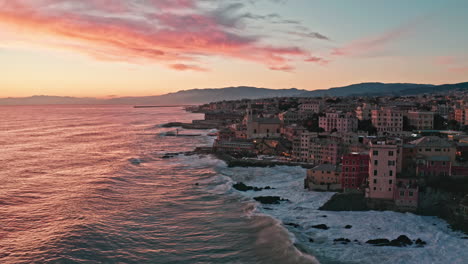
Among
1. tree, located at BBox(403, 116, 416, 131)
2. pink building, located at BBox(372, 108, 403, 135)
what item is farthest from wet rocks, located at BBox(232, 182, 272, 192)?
tree, located at BBox(403, 116, 416, 131)

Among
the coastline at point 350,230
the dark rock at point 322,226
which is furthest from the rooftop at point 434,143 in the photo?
the dark rock at point 322,226

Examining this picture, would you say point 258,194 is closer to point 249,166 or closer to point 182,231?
point 182,231

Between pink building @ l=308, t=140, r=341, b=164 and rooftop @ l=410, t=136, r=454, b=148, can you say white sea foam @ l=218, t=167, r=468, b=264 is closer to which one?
rooftop @ l=410, t=136, r=454, b=148

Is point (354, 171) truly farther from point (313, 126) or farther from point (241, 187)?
point (313, 126)

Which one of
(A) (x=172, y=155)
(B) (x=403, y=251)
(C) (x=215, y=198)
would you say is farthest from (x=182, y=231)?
(A) (x=172, y=155)

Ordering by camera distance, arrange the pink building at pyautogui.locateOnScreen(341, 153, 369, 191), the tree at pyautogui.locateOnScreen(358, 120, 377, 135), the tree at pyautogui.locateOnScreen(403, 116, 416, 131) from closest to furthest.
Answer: the pink building at pyautogui.locateOnScreen(341, 153, 369, 191)
the tree at pyautogui.locateOnScreen(358, 120, 377, 135)
the tree at pyautogui.locateOnScreen(403, 116, 416, 131)

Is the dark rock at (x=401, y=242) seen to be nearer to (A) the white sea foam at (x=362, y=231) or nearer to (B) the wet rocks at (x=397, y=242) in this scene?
(B) the wet rocks at (x=397, y=242)
